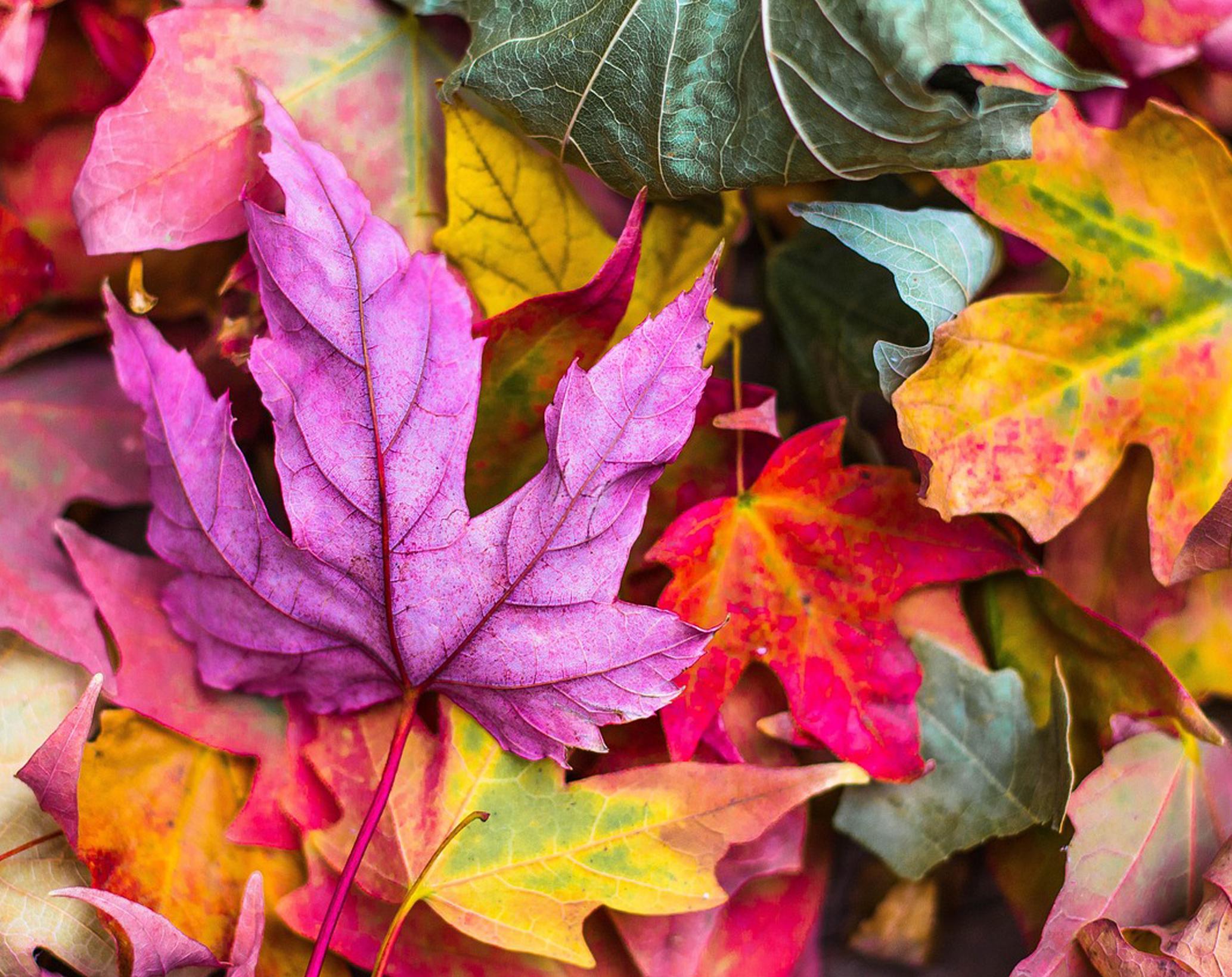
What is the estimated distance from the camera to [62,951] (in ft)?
1.65

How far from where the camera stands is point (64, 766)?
460mm

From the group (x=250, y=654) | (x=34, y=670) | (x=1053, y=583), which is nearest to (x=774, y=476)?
(x=1053, y=583)

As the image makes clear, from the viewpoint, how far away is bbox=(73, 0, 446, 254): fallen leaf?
496 millimetres

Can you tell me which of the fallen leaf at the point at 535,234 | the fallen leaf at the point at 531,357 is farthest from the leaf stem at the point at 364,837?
the fallen leaf at the point at 535,234

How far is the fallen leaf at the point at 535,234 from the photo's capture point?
1.67 feet

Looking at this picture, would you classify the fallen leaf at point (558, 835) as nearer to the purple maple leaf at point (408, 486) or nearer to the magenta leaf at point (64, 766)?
the purple maple leaf at point (408, 486)

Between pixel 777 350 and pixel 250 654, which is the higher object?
pixel 777 350

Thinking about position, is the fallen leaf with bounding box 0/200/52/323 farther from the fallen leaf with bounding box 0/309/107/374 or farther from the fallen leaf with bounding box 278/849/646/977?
the fallen leaf with bounding box 278/849/646/977

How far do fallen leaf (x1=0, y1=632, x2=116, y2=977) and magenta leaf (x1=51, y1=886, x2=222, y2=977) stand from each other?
8 cm

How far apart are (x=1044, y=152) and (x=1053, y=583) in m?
0.23

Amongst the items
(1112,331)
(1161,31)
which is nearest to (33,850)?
(1112,331)

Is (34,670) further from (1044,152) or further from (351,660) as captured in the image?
(1044,152)

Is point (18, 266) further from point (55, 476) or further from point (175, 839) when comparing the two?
point (175, 839)

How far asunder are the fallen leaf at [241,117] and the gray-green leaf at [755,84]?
69mm
